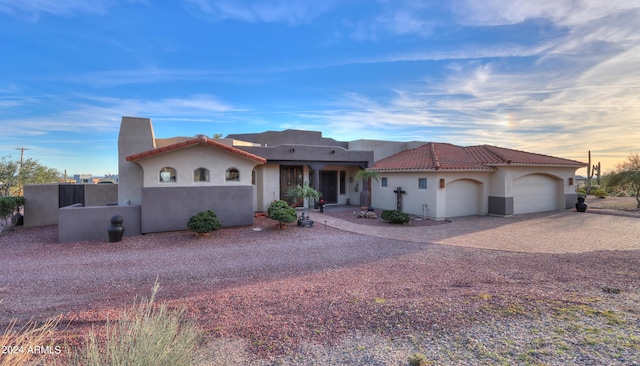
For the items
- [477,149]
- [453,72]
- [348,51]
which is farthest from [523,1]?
[477,149]

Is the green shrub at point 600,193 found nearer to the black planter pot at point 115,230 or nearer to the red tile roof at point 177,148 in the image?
the red tile roof at point 177,148

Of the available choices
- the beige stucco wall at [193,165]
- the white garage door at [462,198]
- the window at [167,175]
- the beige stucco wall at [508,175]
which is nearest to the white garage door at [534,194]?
the beige stucco wall at [508,175]

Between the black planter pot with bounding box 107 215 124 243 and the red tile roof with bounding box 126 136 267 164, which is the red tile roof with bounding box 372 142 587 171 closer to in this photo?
the red tile roof with bounding box 126 136 267 164

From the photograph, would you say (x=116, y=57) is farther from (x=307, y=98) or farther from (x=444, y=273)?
(x=444, y=273)

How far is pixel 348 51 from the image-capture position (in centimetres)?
1548

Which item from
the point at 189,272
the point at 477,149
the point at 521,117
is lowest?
the point at 189,272

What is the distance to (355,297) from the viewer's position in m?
5.38

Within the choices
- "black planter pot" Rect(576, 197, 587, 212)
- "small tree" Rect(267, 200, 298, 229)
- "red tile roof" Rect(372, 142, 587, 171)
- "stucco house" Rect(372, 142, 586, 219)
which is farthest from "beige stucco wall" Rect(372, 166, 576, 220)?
"small tree" Rect(267, 200, 298, 229)

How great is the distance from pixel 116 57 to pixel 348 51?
1179 cm

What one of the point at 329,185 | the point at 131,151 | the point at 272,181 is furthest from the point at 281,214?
the point at 329,185

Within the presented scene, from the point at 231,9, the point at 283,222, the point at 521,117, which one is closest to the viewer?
the point at 231,9

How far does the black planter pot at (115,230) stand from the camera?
35.0 ft

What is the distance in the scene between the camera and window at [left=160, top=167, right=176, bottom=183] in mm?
12305

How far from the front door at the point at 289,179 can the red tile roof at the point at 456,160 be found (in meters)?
5.38
